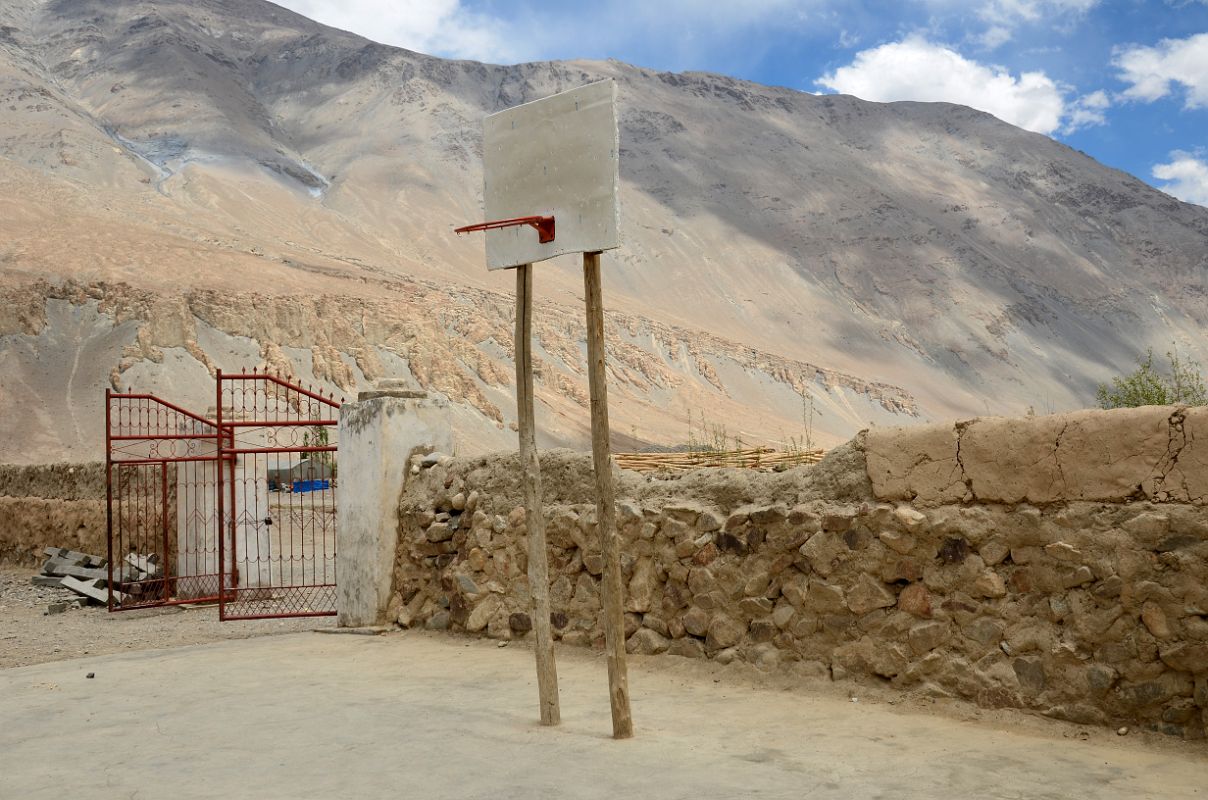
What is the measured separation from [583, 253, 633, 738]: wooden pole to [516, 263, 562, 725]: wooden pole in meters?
0.37

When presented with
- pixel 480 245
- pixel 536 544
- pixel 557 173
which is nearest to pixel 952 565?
pixel 536 544

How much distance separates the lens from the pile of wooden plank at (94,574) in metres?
13.2

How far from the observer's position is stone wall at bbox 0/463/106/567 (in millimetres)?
15391

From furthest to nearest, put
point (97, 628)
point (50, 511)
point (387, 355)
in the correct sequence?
point (387, 355) < point (50, 511) < point (97, 628)

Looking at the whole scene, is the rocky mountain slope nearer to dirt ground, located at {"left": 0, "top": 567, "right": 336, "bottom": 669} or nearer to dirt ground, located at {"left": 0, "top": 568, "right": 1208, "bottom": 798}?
dirt ground, located at {"left": 0, "top": 567, "right": 336, "bottom": 669}

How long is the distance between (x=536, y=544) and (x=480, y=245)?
2191 inches

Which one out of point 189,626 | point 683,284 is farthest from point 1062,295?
point 189,626

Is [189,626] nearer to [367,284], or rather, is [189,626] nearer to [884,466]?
[884,466]

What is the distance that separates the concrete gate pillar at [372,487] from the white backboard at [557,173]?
3.33 metres

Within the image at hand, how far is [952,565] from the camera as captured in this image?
18.0 feet

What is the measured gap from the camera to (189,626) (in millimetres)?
10844

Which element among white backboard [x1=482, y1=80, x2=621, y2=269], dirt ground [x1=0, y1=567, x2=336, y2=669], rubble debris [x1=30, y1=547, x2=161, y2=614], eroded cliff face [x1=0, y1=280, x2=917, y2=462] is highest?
eroded cliff face [x1=0, y1=280, x2=917, y2=462]

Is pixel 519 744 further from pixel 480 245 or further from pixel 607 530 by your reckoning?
pixel 480 245

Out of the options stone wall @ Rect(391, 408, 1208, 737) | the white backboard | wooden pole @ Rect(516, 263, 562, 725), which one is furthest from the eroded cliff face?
wooden pole @ Rect(516, 263, 562, 725)
